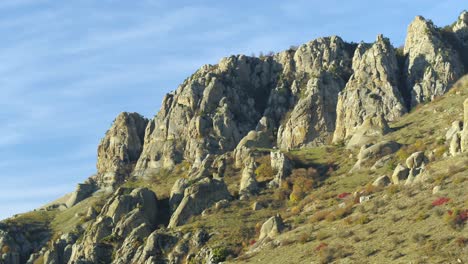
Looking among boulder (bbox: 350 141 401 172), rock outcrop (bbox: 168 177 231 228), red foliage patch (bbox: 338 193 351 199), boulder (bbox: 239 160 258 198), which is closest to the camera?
red foliage patch (bbox: 338 193 351 199)

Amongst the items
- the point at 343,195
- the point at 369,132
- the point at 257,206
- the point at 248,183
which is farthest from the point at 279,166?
the point at 343,195

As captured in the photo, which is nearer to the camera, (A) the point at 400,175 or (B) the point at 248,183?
(A) the point at 400,175

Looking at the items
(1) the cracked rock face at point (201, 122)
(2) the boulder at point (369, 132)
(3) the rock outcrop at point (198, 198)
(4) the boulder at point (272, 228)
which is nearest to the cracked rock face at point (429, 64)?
(2) the boulder at point (369, 132)

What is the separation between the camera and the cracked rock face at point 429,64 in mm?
172000

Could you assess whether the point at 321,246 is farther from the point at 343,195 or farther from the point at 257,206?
the point at 257,206

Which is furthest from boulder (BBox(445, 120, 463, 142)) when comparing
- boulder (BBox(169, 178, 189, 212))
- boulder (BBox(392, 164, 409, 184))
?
boulder (BBox(169, 178, 189, 212))

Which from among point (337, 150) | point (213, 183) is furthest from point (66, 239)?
point (337, 150)

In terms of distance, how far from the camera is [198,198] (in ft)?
412

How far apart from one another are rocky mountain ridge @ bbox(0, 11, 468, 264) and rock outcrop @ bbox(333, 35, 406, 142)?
31 centimetres

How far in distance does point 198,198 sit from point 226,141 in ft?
178

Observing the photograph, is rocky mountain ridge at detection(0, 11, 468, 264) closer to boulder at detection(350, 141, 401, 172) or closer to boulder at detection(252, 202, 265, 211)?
boulder at detection(350, 141, 401, 172)

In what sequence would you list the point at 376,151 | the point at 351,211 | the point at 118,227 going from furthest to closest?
the point at 118,227, the point at 376,151, the point at 351,211

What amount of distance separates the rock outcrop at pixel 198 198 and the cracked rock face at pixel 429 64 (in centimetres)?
6636

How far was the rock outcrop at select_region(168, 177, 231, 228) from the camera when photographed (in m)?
123
